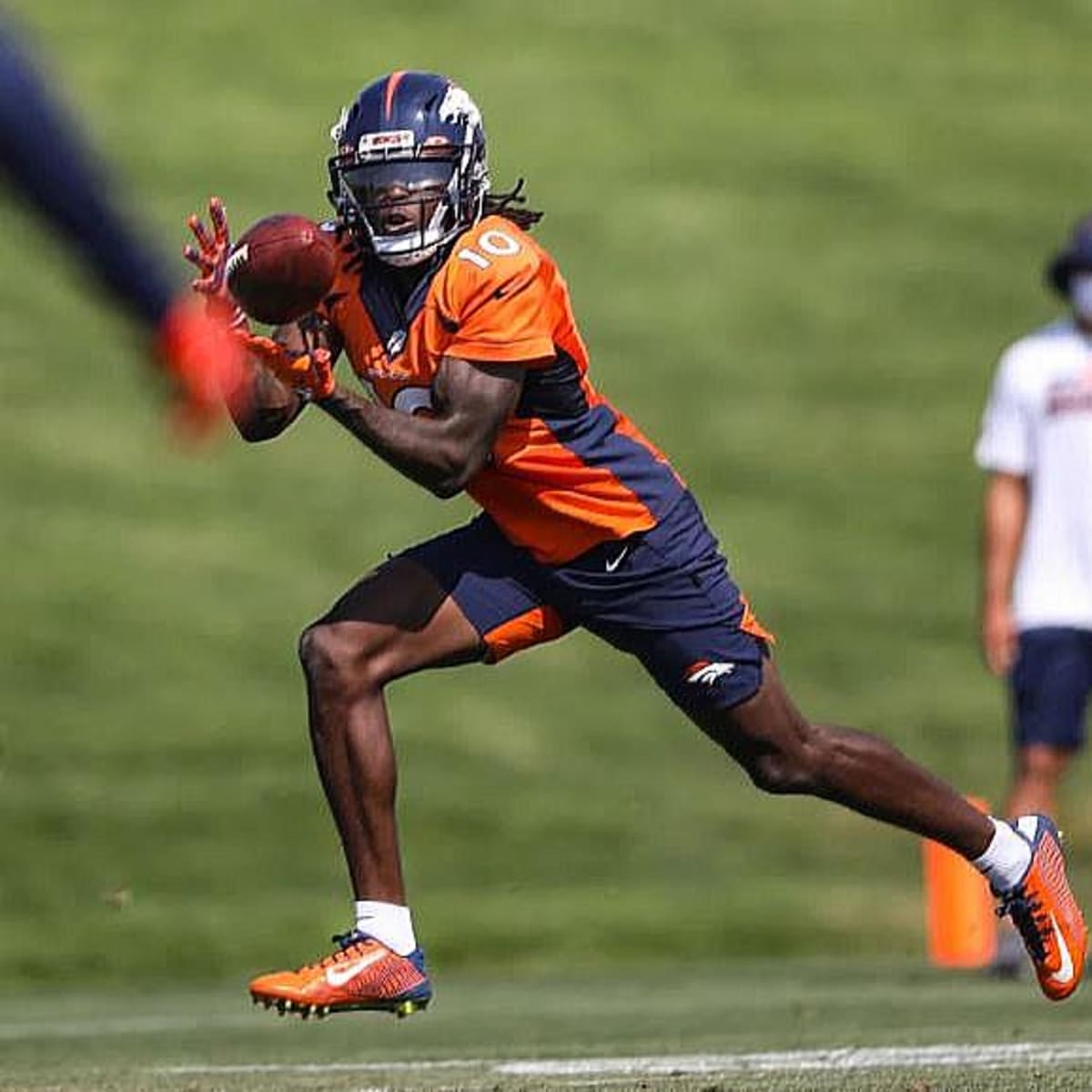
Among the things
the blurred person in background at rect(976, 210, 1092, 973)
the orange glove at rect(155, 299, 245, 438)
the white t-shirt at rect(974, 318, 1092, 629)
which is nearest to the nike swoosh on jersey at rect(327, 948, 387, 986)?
the orange glove at rect(155, 299, 245, 438)

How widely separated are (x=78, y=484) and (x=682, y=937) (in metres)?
6.87

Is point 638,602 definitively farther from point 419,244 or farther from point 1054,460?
point 1054,460

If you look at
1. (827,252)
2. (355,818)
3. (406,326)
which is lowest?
(355,818)

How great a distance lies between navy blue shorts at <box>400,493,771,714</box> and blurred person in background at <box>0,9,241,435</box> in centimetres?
223

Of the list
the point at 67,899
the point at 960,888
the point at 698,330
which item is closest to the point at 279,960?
the point at 67,899

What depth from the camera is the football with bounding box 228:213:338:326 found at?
6344 millimetres

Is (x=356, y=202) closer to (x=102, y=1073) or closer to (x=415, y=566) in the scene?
(x=415, y=566)

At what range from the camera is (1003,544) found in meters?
10.0

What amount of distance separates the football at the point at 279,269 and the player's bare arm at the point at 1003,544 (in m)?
4.04

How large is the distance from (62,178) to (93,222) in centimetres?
8

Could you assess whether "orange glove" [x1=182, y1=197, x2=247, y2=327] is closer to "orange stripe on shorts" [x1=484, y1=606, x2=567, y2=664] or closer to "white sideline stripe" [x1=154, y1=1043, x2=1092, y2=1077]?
"orange stripe on shorts" [x1=484, y1=606, x2=567, y2=664]

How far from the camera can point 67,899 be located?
12.7 metres

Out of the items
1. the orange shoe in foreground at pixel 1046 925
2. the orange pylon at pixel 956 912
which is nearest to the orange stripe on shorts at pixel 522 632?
the orange shoe in foreground at pixel 1046 925

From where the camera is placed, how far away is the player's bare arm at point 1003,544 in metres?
10.0
